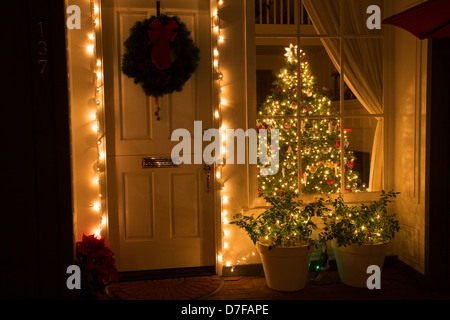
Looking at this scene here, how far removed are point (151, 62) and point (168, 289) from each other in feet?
6.14

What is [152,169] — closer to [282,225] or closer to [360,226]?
[282,225]

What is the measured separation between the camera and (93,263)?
315 cm

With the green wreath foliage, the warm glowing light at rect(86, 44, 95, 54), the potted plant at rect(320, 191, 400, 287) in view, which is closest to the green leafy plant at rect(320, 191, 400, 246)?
the potted plant at rect(320, 191, 400, 287)

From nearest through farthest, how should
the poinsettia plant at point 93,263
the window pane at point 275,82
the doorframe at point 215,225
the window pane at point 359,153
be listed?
the poinsettia plant at point 93,263 → the doorframe at point 215,225 → the window pane at point 275,82 → the window pane at point 359,153

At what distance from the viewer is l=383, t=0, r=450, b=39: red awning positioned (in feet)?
8.45

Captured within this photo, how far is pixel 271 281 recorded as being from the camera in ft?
11.4

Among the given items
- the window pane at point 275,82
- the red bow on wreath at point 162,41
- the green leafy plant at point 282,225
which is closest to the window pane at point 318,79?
the window pane at point 275,82

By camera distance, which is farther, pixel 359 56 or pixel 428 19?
pixel 359 56

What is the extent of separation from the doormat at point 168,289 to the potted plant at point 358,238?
1.04 m

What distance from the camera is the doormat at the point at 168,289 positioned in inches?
132

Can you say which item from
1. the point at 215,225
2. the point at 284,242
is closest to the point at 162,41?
the point at 215,225

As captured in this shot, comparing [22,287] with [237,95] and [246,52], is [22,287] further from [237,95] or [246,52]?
[246,52]

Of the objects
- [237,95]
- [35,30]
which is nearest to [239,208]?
Result: [237,95]

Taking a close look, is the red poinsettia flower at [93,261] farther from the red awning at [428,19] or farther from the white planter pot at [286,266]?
the red awning at [428,19]
